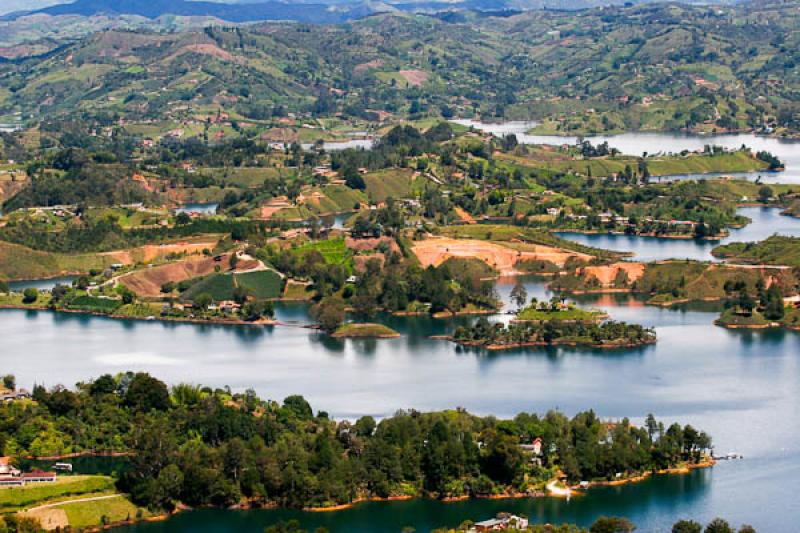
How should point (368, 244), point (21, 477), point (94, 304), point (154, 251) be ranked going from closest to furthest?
point (21, 477) → point (94, 304) → point (368, 244) → point (154, 251)

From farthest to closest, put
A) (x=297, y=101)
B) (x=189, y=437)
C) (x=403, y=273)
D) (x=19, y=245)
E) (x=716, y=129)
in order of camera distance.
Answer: (x=297, y=101) → (x=716, y=129) → (x=19, y=245) → (x=403, y=273) → (x=189, y=437)

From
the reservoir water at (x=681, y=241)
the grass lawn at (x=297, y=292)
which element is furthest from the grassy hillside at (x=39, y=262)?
the reservoir water at (x=681, y=241)

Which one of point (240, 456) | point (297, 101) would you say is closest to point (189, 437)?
point (240, 456)

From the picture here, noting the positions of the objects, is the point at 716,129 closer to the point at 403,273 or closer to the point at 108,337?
the point at 403,273

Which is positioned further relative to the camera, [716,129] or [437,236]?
[716,129]

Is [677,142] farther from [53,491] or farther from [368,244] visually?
[53,491]

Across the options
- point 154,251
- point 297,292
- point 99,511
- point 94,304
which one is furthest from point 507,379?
point 154,251

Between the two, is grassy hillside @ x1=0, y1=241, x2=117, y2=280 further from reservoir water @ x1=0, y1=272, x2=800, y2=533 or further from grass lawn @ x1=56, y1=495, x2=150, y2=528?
grass lawn @ x1=56, y1=495, x2=150, y2=528

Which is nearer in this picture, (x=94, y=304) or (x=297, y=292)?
(x=94, y=304)
